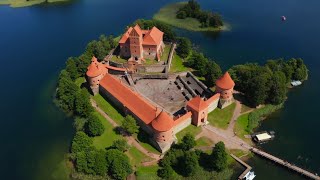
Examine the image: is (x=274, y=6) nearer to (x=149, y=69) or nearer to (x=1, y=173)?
(x=149, y=69)

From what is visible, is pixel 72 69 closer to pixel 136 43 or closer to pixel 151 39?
pixel 136 43

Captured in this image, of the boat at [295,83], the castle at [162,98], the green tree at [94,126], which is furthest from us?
the boat at [295,83]

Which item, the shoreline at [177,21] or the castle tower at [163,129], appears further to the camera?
the shoreline at [177,21]

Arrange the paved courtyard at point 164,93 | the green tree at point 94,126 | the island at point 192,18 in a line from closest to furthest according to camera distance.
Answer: the green tree at point 94,126
the paved courtyard at point 164,93
the island at point 192,18

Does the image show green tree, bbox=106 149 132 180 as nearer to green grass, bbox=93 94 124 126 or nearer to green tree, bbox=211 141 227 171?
green grass, bbox=93 94 124 126

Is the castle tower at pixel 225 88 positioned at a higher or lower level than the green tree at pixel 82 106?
higher

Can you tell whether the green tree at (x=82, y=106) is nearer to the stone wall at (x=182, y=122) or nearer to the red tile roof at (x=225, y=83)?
the stone wall at (x=182, y=122)

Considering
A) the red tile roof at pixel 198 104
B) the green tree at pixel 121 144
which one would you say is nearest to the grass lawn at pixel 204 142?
the red tile roof at pixel 198 104

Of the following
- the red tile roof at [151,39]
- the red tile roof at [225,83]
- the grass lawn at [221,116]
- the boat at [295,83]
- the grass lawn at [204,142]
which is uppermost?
the red tile roof at [151,39]

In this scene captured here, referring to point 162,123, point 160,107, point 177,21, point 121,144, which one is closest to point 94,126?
point 121,144
